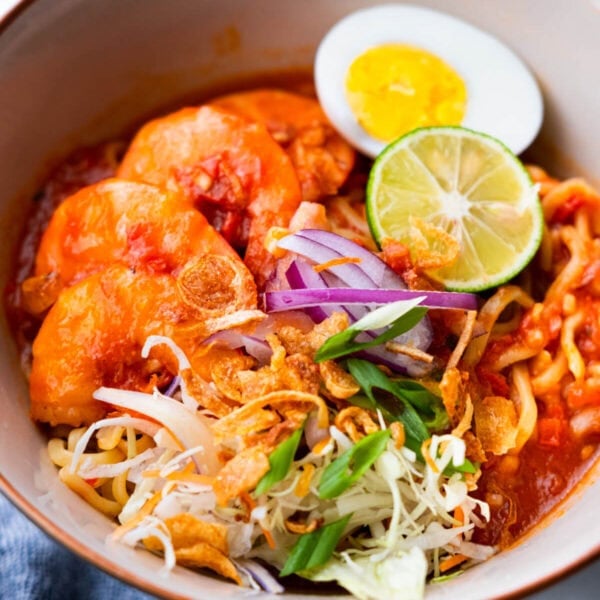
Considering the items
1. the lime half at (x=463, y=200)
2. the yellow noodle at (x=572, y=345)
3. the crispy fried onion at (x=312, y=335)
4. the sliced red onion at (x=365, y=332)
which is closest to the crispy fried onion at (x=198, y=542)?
the crispy fried onion at (x=312, y=335)

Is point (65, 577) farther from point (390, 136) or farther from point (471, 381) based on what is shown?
point (390, 136)

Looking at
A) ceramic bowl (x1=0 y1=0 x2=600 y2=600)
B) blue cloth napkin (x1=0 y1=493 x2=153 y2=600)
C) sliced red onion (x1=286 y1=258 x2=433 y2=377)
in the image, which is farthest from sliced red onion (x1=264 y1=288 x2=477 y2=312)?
blue cloth napkin (x1=0 y1=493 x2=153 y2=600)

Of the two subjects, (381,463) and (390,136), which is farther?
(390,136)

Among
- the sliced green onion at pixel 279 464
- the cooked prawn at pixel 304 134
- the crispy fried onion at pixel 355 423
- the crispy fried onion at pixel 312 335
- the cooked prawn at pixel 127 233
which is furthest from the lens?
the cooked prawn at pixel 304 134

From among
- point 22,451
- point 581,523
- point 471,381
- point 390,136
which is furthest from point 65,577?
point 390,136

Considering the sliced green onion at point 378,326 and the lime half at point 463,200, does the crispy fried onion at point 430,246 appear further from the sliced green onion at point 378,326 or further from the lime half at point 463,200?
the sliced green onion at point 378,326
